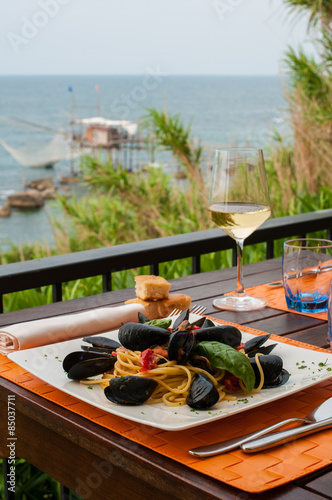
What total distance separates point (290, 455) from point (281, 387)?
5.2 inches

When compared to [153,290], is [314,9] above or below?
above

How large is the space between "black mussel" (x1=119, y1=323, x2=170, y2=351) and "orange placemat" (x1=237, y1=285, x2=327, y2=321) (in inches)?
18.0

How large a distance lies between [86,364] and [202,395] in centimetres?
17

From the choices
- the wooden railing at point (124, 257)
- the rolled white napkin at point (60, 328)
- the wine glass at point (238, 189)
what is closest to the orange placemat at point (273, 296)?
the wine glass at point (238, 189)

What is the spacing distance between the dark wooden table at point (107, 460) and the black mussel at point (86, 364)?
5 centimetres

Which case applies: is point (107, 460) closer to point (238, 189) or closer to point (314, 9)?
point (238, 189)

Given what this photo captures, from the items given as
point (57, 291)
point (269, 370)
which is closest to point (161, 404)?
point (269, 370)

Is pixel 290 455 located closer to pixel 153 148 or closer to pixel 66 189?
pixel 153 148

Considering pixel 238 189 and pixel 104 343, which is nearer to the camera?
pixel 104 343

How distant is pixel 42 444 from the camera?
804 millimetres

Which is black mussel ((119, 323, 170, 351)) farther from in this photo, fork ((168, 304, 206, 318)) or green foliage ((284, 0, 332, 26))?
green foliage ((284, 0, 332, 26))

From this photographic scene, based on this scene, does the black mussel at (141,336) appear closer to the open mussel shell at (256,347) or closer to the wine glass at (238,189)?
the open mussel shell at (256,347)

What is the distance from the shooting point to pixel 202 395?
66cm

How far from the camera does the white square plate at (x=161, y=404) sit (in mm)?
646
